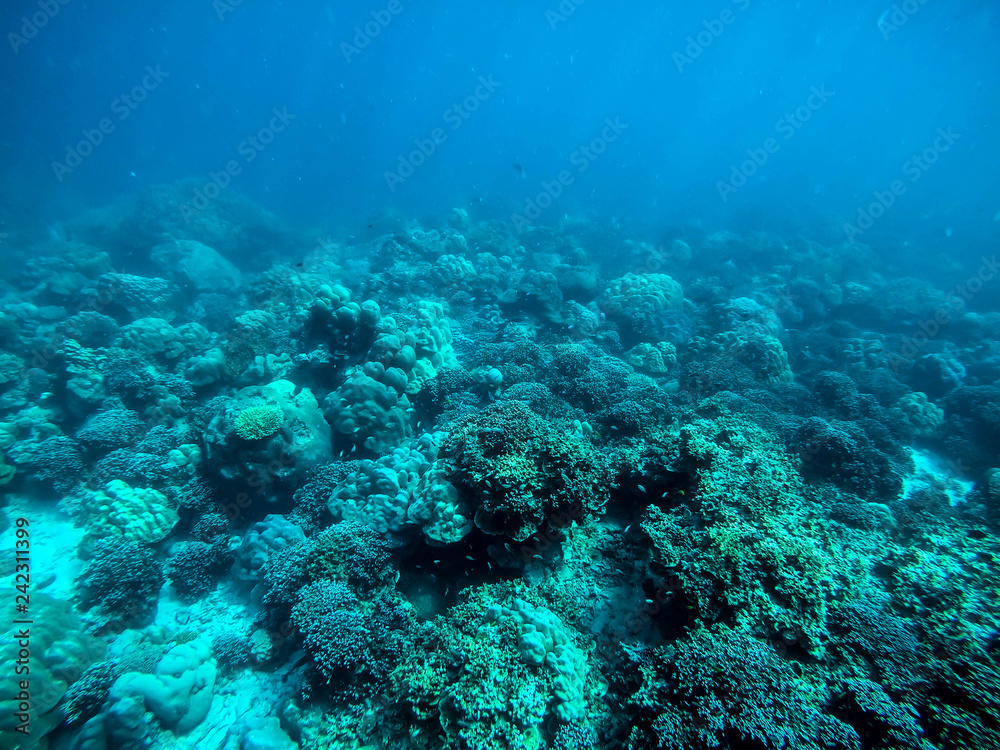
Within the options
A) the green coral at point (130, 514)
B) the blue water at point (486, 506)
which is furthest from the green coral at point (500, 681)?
the green coral at point (130, 514)

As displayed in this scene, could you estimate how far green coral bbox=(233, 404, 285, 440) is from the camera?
6.29 meters

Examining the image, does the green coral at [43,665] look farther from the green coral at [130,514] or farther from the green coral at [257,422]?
the green coral at [257,422]

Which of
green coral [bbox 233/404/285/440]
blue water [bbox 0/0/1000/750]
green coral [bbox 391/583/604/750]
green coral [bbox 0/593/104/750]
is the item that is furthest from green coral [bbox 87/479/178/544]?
green coral [bbox 391/583/604/750]

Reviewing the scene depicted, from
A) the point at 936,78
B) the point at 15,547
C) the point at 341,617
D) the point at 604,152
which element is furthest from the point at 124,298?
the point at 936,78

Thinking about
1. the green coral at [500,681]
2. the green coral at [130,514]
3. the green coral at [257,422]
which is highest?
the green coral at [257,422]

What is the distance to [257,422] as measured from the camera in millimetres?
6355

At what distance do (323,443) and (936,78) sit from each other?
11964cm

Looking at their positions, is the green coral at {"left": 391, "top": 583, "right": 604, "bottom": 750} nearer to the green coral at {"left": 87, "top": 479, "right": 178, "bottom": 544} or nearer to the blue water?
the blue water

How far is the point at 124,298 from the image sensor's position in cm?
1228

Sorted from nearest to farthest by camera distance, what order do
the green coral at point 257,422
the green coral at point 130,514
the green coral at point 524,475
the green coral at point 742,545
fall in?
the green coral at point 742,545
the green coral at point 524,475
the green coral at point 130,514
the green coral at point 257,422

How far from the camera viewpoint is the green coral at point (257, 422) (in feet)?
20.6

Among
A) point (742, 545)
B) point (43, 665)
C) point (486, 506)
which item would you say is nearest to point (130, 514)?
point (43, 665)

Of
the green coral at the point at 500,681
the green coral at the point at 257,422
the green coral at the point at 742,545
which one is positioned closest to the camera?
the green coral at the point at 500,681

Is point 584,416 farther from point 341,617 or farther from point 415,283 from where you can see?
point 415,283
